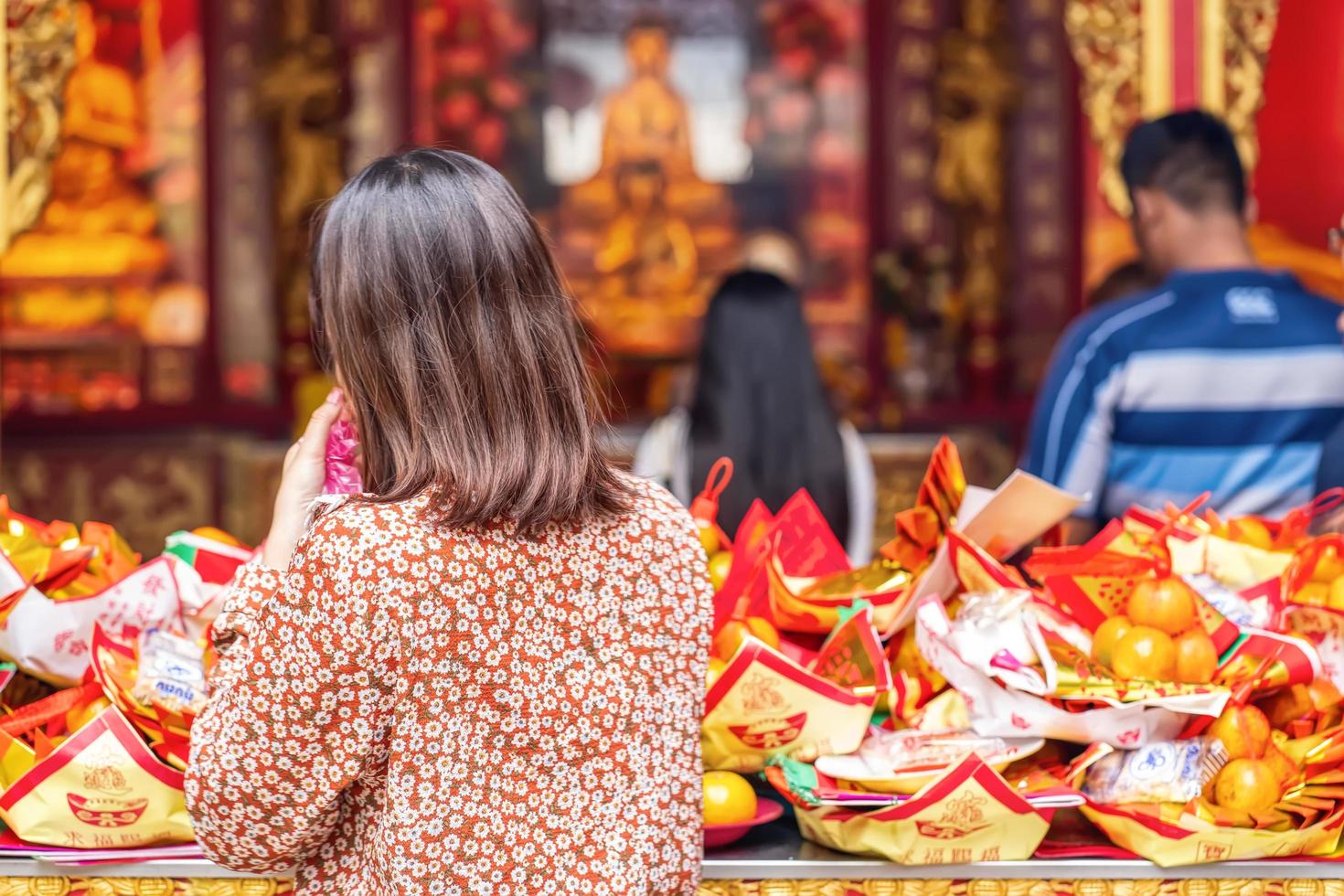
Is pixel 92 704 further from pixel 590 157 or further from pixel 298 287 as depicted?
pixel 590 157

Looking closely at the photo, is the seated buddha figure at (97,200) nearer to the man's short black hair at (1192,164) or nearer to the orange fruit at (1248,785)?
the man's short black hair at (1192,164)

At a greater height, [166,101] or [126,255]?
[166,101]

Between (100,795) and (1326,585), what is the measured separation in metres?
1.31

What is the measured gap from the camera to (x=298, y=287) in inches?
244

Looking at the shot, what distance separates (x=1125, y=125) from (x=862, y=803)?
283 cm

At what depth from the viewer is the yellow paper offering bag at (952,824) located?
4.68 ft

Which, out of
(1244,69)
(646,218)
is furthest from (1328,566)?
(646,218)

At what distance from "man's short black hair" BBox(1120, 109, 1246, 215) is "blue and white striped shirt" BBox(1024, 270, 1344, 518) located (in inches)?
5.7

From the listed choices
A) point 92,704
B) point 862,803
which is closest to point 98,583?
point 92,704

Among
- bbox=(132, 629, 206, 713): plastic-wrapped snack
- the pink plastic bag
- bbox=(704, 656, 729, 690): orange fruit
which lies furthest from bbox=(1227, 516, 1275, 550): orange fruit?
bbox=(132, 629, 206, 713): plastic-wrapped snack

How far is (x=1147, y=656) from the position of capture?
1.49 metres

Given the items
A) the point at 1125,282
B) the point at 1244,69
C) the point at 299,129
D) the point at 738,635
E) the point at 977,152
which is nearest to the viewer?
the point at 738,635

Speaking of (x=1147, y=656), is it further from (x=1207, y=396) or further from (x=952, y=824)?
(x=1207, y=396)

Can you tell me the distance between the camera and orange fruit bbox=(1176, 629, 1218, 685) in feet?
4.90
